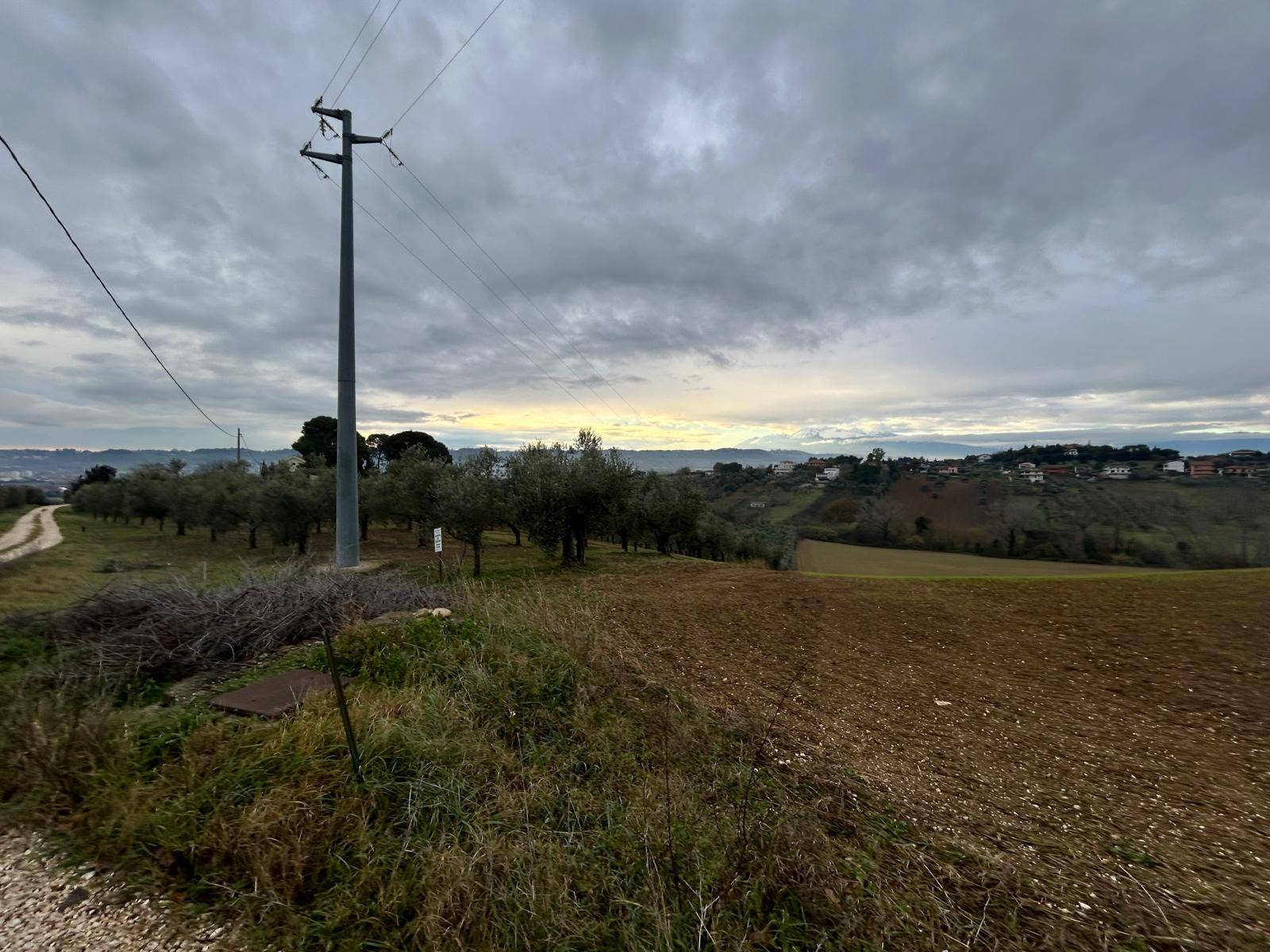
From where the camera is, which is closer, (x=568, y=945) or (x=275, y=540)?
(x=568, y=945)

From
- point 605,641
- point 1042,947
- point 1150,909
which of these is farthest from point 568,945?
point 605,641

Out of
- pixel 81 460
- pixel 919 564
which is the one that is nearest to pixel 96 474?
pixel 81 460

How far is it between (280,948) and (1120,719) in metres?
7.03

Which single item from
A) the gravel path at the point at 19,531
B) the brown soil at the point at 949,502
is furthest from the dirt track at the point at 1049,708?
the brown soil at the point at 949,502

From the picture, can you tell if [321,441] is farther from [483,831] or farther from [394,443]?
[483,831]

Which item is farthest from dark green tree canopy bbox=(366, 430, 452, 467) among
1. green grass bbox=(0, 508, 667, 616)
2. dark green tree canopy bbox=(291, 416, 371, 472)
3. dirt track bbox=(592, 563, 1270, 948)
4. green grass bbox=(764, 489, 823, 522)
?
dirt track bbox=(592, 563, 1270, 948)

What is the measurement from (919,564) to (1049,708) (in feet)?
80.2

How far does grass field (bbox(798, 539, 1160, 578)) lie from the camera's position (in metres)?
23.5

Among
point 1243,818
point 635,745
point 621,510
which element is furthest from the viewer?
point 621,510

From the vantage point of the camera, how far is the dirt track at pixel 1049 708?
2.95m

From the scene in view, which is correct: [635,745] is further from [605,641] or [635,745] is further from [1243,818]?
[1243,818]

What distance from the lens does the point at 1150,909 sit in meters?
2.55

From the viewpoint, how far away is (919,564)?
88.9 ft

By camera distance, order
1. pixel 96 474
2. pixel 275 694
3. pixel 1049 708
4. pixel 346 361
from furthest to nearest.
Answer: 1. pixel 96 474
2. pixel 346 361
3. pixel 1049 708
4. pixel 275 694
